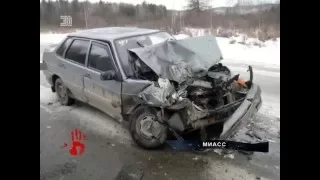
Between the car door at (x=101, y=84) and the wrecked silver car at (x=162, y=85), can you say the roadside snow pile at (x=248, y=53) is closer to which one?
the wrecked silver car at (x=162, y=85)

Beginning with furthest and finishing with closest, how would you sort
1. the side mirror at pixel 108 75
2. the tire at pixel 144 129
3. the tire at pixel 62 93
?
1. the tire at pixel 62 93
2. the side mirror at pixel 108 75
3. the tire at pixel 144 129

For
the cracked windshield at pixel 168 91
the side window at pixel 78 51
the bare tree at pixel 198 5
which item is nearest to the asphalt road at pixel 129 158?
the cracked windshield at pixel 168 91

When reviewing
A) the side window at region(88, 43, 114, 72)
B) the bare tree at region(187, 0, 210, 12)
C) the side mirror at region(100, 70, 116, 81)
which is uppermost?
the bare tree at region(187, 0, 210, 12)

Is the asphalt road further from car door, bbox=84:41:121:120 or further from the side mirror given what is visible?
the side mirror

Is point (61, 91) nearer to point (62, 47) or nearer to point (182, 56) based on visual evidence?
point (62, 47)

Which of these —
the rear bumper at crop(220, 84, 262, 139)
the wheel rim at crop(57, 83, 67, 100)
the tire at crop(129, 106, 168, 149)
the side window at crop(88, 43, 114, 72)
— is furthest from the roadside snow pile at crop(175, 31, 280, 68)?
the wheel rim at crop(57, 83, 67, 100)

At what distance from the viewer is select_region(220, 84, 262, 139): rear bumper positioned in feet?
9.74

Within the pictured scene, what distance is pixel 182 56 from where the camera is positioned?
11.3 feet

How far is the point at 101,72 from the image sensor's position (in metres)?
3.56

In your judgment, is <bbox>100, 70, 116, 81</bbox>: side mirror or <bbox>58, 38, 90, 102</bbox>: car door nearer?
<bbox>100, 70, 116, 81</bbox>: side mirror

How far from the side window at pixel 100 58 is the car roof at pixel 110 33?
0.37ft

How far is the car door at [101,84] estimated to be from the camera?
346cm

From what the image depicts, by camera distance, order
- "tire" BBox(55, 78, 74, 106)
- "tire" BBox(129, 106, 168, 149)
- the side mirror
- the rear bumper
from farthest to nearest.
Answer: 1. "tire" BBox(55, 78, 74, 106)
2. the side mirror
3. "tire" BBox(129, 106, 168, 149)
4. the rear bumper
